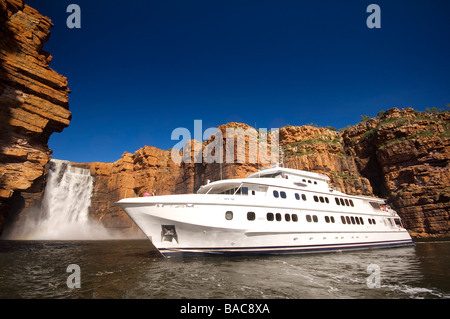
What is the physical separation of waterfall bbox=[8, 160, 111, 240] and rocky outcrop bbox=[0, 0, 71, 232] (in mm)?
28133

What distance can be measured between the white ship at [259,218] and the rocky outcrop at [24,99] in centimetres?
899

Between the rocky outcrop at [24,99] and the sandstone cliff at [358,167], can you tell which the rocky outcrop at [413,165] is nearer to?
the sandstone cliff at [358,167]

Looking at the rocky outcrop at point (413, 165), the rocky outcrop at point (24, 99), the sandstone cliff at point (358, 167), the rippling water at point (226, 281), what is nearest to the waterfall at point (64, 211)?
the sandstone cliff at point (358, 167)

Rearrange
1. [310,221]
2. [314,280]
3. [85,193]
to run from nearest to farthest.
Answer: [314,280], [310,221], [85,193]

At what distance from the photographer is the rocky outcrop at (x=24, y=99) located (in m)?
13.7

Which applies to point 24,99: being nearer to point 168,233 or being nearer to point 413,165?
point 168,233

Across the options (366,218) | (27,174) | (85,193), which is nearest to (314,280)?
(366,218)

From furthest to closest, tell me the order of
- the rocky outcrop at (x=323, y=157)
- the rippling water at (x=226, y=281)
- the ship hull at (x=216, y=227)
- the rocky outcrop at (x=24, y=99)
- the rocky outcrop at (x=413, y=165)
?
the rocky outcrop at (x=323, y=157)
the rocky outcrop at (x=413, y=165)
the rocky outcrop at (x=24, y=99)
the ship hull at (x=216, y=227)
the rippling water at (x=226, y=281)

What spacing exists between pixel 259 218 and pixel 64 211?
44668 mm

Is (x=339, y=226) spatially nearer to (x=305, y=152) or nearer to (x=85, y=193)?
(x=305, y=152)

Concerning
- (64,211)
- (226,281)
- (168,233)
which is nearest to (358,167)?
(168,233)

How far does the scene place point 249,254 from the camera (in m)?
11.4

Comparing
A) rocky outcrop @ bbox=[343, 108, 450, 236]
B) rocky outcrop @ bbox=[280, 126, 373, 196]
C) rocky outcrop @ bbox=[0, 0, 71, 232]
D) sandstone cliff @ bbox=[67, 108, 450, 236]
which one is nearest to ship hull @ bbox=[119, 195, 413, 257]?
rocky outcrop @ bbox=[0, 0, 71, 232]
